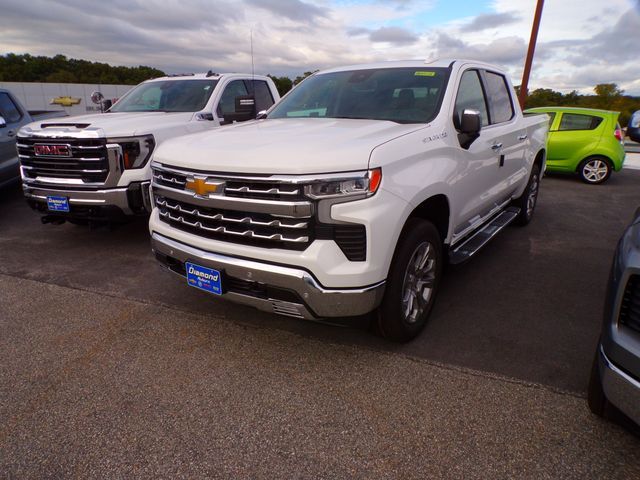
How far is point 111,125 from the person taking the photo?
478 centimetres

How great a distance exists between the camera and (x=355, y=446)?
2.18m

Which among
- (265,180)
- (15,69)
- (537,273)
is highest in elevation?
(15,69)

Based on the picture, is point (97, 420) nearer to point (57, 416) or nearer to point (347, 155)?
point (57, 416)

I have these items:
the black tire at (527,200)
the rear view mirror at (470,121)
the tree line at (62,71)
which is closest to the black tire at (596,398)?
the rear view mirror at (470,121)

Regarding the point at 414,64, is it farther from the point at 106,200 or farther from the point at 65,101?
the point at 65,101

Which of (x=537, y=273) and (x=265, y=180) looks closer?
(x=265, y=180)

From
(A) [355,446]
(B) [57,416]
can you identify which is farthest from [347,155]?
(B) [57,416]

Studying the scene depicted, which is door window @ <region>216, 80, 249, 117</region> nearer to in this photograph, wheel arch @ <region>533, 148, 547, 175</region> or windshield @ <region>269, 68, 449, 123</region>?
windshield @ <region>269, 68, 449, 123</region>

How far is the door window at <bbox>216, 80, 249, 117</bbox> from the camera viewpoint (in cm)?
613

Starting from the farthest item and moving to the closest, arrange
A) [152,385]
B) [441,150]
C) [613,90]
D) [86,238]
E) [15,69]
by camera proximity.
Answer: [15,69], [613,90], [86,238], [441,150], [152,385]

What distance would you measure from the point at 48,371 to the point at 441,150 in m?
2.92

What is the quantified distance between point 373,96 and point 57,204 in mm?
3401

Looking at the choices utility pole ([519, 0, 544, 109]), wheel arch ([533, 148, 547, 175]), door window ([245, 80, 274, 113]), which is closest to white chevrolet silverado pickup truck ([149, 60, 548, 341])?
wheel arch ([533, 148, 547, 175])

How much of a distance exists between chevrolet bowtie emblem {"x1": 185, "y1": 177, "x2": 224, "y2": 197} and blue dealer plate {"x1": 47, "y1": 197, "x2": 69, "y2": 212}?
260 cm
